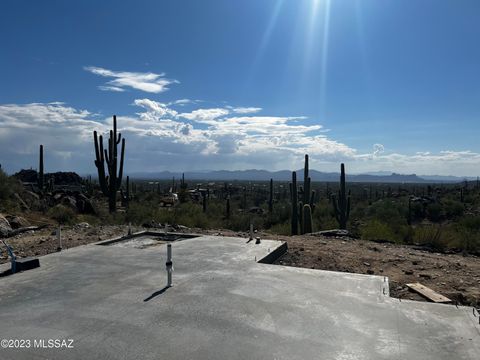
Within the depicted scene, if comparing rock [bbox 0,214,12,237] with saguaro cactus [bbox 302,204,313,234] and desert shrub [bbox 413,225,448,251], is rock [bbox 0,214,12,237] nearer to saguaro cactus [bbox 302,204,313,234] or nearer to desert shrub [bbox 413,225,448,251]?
saguaro cactus [bbox 302,204,313,234]

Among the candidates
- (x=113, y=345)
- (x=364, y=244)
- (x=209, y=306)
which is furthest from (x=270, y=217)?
(x=113, y=345)

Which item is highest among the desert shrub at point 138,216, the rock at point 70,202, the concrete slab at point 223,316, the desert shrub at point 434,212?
the rock at point 70,202

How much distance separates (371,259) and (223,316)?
676 centimetres

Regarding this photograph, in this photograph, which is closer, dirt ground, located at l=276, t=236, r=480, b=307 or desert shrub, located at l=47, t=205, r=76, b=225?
dirt ground, located at l=276, t=236, r=480, b=307

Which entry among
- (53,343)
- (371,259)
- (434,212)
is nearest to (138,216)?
(371,259)

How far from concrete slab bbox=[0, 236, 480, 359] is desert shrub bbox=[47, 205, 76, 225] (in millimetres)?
12907

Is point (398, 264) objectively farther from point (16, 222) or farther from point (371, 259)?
point (16, 222)

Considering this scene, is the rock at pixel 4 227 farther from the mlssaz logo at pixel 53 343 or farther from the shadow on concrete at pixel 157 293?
the mlssaz logo at pixel 53 343

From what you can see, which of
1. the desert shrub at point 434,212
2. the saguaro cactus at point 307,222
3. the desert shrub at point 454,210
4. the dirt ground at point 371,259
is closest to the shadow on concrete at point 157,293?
the dirt ground at point 371,259

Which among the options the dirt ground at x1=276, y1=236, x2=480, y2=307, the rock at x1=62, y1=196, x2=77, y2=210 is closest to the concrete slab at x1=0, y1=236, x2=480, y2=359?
the dirt ground at x1=276, y1=236, x2=480, y2=307

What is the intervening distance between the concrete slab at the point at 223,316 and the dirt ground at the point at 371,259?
134 centimetres

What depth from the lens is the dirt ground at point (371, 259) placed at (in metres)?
9.27

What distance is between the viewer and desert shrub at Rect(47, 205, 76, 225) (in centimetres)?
2239

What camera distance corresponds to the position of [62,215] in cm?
2277
